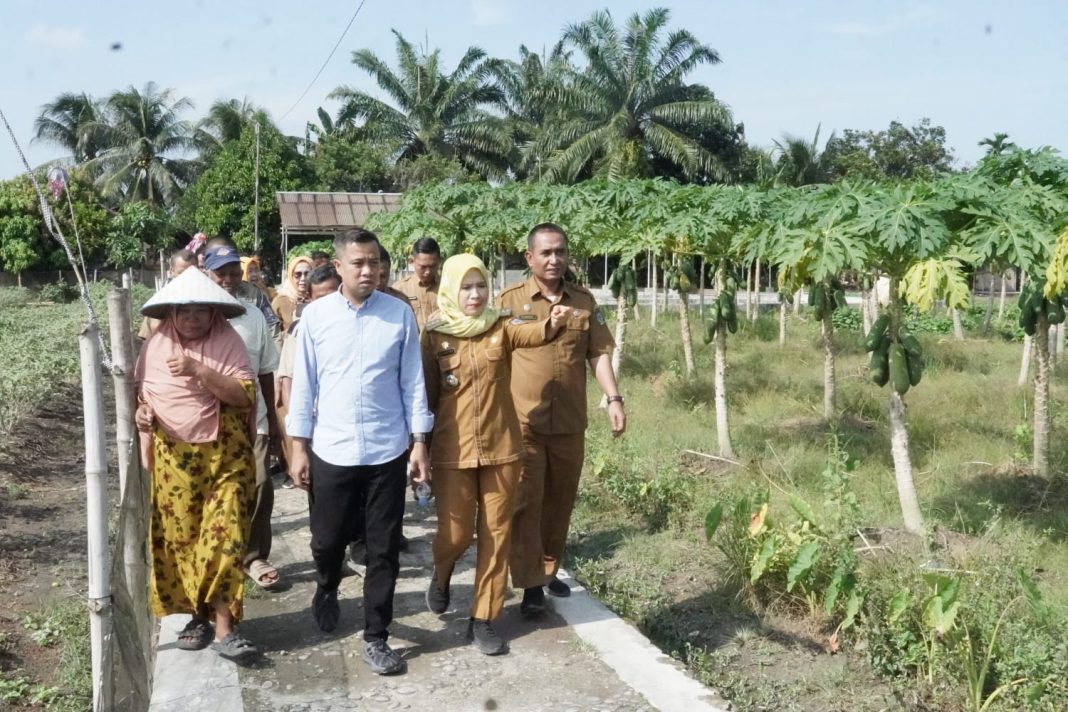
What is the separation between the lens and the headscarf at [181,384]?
168 inches

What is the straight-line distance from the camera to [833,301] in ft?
39.1

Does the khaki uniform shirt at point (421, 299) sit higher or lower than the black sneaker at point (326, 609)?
higher

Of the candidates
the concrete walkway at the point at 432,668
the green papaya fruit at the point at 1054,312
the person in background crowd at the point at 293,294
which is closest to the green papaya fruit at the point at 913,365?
the green papaya fruit at the point at 1054,312

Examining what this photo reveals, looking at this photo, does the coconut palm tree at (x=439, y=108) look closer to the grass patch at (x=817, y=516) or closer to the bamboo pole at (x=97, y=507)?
the grass patch at (x=817, y=516)

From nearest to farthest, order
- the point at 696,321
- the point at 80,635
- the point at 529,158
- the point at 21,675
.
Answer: the point at 21,675 < the point at 80,635 < the point at 696,321 < the point at 529,158

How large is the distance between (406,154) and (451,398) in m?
34.8

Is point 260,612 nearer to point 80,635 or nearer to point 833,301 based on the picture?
point 80,635

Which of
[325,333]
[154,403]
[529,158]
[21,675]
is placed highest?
[529,158]

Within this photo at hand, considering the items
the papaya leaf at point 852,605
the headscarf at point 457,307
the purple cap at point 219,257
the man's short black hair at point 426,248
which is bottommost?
the papaya leaf at point 852,605

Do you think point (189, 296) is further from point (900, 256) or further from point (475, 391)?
point (900, 256)

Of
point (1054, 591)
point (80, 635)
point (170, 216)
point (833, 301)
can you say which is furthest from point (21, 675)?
point (170, 216)

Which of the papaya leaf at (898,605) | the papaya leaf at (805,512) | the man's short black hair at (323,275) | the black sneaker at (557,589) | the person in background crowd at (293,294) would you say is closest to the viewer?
the papaya leaf at (898,605)

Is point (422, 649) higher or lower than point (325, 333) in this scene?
lower

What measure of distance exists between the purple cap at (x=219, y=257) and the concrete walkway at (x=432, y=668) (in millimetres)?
1668
